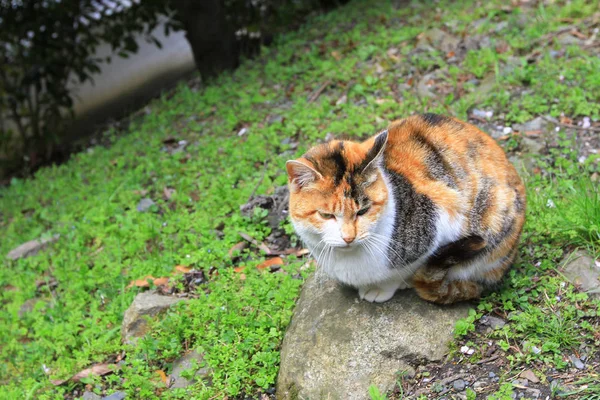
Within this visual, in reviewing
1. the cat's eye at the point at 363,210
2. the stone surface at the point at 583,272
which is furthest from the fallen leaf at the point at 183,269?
the stone surface at the point at 583,272

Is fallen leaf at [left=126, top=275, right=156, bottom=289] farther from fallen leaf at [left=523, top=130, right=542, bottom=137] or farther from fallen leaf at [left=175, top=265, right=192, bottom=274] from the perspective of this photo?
fallen leaf at [left=523, top=130, right=542, bottom=137]

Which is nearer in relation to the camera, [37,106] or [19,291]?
[19,291]

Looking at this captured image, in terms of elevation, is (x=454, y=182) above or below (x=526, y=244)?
above

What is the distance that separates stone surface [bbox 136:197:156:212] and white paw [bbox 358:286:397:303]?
9.06 ft

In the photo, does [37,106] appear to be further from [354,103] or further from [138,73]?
[354,103]

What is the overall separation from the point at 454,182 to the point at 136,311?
2.32m

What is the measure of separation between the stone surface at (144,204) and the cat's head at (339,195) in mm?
2733

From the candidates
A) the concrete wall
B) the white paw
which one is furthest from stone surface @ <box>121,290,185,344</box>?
the concrete wall

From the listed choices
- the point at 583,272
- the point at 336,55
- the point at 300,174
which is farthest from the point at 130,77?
the point at 583,272

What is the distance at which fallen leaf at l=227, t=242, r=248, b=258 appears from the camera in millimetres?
4637

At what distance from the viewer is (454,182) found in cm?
344

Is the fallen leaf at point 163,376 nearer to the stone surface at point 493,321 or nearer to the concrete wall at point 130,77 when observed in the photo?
the stone surface at point 493,321

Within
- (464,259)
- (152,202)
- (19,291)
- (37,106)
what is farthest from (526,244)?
(37,106)

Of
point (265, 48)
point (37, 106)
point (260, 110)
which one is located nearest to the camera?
point (260, 110)
